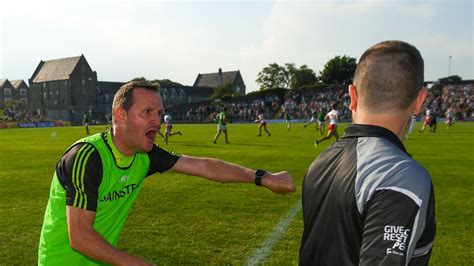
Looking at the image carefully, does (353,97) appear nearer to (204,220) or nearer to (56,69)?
(204,220)

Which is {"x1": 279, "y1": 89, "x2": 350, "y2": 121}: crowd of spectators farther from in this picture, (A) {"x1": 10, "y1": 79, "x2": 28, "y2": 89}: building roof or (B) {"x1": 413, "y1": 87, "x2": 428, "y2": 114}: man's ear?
(A) {"x1": 10, "y1": 79, "x2": 28, "y2": 89}: building roof

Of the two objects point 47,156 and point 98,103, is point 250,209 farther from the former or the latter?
point 98,103

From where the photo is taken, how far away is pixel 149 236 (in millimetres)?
6406

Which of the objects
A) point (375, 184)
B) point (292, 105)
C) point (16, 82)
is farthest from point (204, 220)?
point (16, 82)

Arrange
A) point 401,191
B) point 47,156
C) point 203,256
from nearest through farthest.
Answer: point 401,191 < point 203,256 < point 47,156

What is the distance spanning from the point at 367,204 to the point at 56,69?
404 ft

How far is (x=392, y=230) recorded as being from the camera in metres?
1.46

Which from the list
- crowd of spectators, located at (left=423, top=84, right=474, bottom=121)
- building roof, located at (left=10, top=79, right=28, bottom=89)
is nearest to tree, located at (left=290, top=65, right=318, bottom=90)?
crowd of spectators, located at (left=423, top=84, right=474, bottom=121)

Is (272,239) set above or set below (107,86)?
below

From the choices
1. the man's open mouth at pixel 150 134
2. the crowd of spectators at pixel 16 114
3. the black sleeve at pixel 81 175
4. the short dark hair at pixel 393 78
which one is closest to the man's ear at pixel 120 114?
the man's open mouth at pixel 150 134

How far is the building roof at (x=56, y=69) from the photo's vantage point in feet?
355

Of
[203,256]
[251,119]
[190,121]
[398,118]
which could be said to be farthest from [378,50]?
[190,121]

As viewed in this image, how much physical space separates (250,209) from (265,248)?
2209 millimetres

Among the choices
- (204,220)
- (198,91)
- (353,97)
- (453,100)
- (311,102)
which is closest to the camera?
(353,97)
